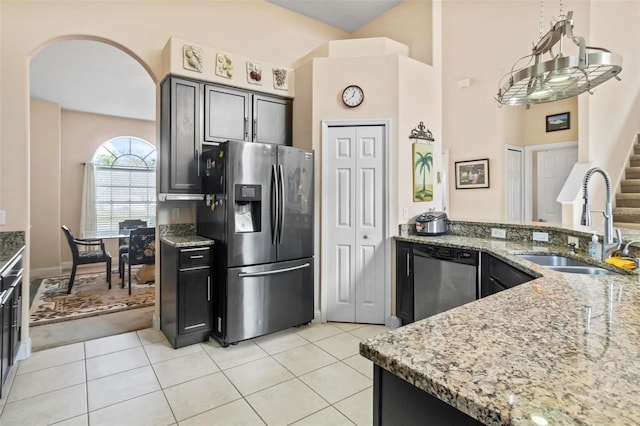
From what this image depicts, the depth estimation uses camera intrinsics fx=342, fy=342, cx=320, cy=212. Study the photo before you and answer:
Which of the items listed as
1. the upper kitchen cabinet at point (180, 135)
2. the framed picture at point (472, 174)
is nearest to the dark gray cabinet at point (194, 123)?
the upper kitchen cabinet at point (180, 135)

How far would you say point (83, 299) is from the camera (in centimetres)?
464

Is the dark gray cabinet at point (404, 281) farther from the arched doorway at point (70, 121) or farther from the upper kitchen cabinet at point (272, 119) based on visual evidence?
the arched doorway at point (70, 121)

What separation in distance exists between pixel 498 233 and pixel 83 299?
17.0ft

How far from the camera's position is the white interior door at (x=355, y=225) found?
3551 millimetres

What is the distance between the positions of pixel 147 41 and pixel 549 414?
4.00 m

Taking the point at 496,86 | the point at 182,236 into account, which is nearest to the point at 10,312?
the point at 182,236

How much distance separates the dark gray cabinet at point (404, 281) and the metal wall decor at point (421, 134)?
1143mm

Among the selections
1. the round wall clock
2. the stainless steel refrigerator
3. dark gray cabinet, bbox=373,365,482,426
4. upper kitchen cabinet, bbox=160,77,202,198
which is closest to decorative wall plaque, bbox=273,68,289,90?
the round wall clock

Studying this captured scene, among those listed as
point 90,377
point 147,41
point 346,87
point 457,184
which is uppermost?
point 147,41

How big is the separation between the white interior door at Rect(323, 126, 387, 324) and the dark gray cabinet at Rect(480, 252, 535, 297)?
1.06m

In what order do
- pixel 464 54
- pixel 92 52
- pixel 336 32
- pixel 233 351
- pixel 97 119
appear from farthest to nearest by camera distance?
pixel 97 119 → pixel 464 54 → pixel 336 32 → pixel 92 52 → pixel 233 351

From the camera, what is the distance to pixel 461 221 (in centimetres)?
362

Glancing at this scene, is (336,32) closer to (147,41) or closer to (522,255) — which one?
(147,41)

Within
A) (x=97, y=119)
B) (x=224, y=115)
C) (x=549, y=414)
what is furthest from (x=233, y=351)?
(x=97, y=119)
